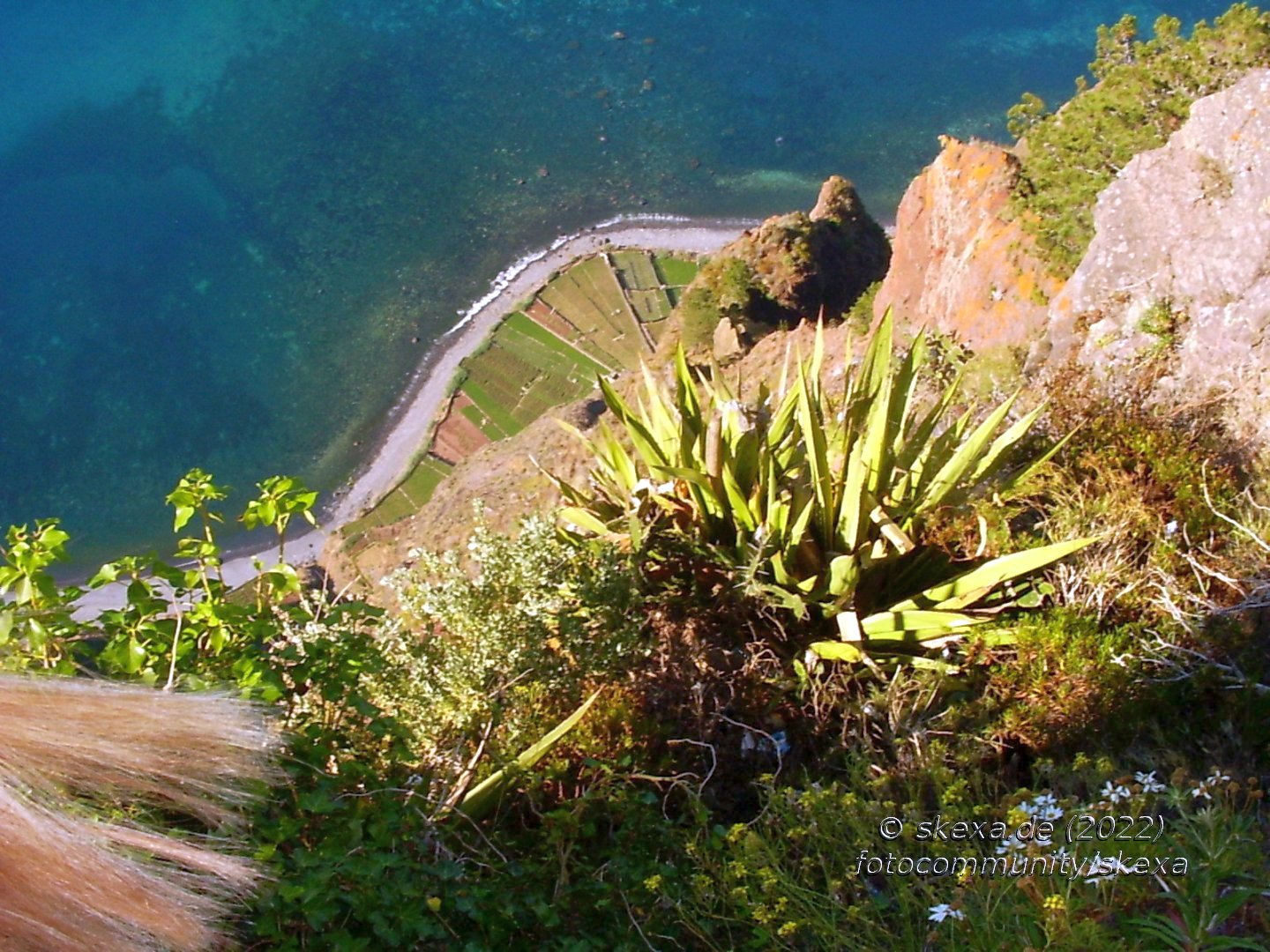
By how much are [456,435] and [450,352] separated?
71.5 inches

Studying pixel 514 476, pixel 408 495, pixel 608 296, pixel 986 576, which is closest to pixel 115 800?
pixel 986 576

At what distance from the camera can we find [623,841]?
9.31 ft

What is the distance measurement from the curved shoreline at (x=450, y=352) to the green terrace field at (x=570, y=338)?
0.23 m

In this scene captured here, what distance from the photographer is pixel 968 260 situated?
6.04 m

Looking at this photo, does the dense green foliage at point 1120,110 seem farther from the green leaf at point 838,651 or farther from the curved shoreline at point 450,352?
the curved shoreline at point 450,352

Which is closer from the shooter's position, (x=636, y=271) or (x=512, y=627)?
(x=512, y=627)

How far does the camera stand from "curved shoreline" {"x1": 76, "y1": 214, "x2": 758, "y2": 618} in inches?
547

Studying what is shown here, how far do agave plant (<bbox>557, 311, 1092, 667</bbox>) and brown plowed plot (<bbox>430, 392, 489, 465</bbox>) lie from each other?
391 inches

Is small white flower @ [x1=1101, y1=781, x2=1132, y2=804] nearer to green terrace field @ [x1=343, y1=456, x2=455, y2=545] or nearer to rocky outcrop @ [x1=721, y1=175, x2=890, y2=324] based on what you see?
rocky outcrop @ [x1=721, y1=175, x2=890, y2=324]

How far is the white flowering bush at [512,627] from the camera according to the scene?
3123mm

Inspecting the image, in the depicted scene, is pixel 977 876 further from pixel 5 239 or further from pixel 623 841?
pixel 5 239

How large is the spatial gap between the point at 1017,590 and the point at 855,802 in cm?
149

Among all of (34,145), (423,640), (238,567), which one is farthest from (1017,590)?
(34,145)

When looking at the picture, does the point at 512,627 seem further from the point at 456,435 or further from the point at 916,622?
the point at 456,435
